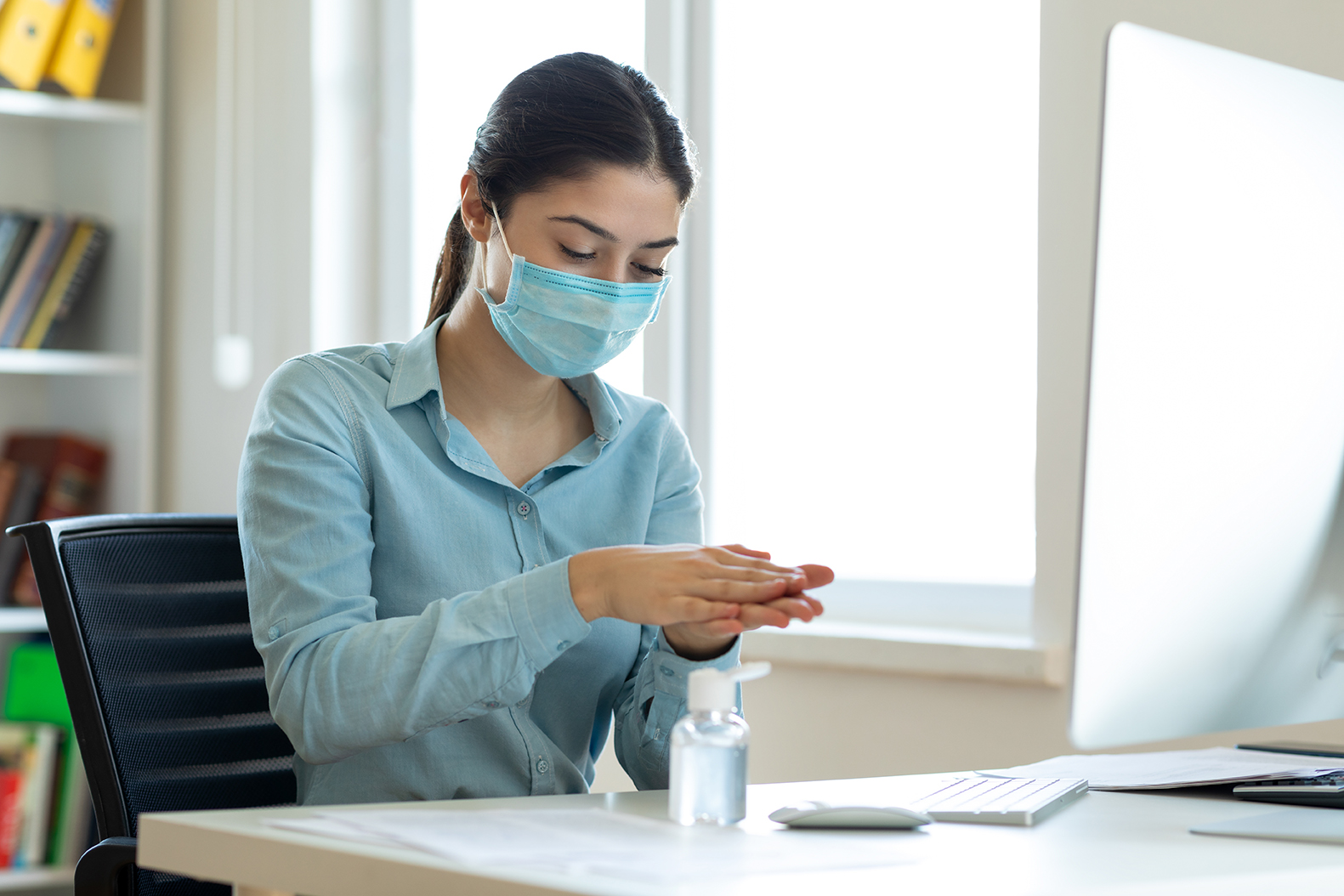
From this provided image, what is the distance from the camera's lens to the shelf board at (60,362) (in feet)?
8.73

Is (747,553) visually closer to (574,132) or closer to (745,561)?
(745,561)

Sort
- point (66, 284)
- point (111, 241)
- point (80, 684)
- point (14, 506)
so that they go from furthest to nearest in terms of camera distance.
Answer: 1. point (111, 241)
2. point (66, 284)
3. point (14, 506)
4. point (80, 684)

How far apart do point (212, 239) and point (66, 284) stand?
0.31 m

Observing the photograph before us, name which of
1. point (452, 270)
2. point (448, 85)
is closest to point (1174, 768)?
point (452, 270)

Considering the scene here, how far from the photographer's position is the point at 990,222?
1.86 m

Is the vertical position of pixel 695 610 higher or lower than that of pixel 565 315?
lower

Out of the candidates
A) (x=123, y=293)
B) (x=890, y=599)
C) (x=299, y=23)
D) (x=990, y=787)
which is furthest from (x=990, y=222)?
(x=123, y=293)

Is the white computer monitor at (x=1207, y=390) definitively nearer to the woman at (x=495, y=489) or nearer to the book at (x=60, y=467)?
the woman at (x=495, y=489)

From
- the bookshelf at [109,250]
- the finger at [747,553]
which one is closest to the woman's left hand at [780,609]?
the finger at [747,553]

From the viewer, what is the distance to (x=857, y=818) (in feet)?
2.84

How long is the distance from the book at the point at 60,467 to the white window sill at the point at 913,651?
156 centimetres

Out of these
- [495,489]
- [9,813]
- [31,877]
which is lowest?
[31,877]

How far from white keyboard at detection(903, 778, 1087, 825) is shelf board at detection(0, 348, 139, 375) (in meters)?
2.19

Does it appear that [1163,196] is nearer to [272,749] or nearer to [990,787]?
[990,787]
